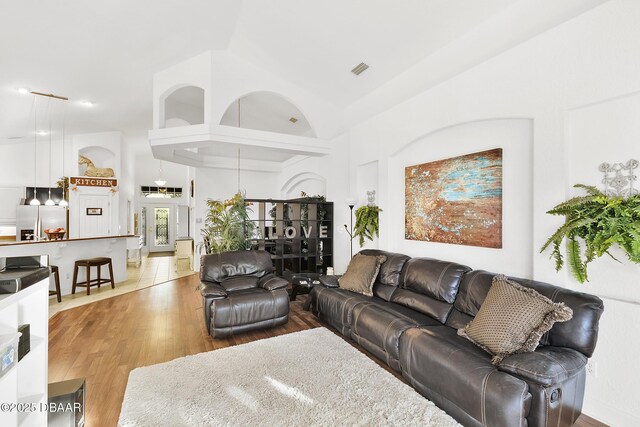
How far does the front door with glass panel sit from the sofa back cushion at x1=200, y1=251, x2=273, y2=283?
975cm

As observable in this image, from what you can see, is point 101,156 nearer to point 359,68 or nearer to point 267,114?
point 267,114

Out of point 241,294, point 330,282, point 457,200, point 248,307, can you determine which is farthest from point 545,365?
point 241,294

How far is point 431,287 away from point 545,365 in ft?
4.38

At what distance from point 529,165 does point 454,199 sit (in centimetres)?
86

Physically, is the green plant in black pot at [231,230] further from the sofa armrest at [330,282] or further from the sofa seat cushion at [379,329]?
the sofa seat cushion at [379,329]

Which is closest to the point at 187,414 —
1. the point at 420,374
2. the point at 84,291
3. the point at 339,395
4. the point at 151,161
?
the point at 339,395

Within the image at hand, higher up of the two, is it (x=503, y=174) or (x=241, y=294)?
(x=503, y=174)

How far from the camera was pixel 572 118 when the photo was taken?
2428 millimetres

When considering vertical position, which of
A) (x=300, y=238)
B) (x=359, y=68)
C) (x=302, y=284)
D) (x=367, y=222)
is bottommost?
(x=302, y=284)

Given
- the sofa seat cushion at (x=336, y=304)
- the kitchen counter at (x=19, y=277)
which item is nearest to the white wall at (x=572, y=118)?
the sofa seat cushion at (x=336, y=304)

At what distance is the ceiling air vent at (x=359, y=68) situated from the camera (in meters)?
4.09

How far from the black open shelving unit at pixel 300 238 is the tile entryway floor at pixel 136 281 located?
2.76 meters

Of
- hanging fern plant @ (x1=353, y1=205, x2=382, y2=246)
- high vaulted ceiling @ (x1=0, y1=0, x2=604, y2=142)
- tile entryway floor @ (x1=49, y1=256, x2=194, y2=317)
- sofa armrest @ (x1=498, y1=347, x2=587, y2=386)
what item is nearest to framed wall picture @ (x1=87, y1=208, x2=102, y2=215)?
tile entryway floor @ (x1=49, y1=256, x2=194, y2=317)

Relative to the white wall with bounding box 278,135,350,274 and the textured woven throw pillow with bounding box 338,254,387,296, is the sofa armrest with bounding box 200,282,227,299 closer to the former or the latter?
the textured woven throw pillow with bounding box 338,254,387,296
